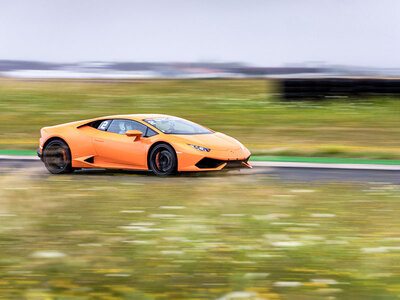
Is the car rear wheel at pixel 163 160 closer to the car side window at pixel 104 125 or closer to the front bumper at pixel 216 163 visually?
the front bumper at pixel 216 163

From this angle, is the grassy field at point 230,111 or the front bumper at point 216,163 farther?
the grassy field at point 230,111

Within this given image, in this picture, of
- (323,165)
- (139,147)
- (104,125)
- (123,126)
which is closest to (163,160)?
(139,147)

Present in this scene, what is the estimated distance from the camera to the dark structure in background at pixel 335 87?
2527cm

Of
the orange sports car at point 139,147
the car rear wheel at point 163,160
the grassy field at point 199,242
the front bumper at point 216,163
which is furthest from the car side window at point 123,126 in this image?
the grassy field at point 199,242

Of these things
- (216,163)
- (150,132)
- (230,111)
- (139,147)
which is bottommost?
(230,111)

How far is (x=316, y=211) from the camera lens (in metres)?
8.62

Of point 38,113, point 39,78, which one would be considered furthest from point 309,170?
point 39,78

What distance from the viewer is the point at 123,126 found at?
490 inches

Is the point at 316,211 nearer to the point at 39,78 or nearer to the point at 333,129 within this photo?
the point at 333,129

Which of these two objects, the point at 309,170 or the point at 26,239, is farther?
the point at 309,170

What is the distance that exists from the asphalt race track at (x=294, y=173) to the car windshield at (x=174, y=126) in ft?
2.37

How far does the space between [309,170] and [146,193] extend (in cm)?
414

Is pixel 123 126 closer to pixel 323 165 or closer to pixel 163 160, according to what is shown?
pixel 163 160

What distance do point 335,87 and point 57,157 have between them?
49.2 ft
